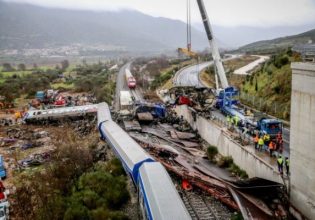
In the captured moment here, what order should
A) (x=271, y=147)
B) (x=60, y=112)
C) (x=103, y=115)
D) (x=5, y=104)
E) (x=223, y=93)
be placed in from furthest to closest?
(x=5, y=104) < (x=60, y=112) < (x=103, y=115) < (x=223, y=93) < (x=271, y=147)

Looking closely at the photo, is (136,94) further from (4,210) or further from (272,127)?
(4,210)

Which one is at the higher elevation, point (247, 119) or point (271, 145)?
point (247, 119)

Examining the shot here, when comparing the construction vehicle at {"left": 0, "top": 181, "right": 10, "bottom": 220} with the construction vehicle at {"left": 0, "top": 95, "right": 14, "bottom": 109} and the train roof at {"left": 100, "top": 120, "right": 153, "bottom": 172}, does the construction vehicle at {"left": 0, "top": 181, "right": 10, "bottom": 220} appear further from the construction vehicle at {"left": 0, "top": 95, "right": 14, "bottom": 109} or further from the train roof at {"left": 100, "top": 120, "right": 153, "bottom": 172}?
the construction vehicle at {"left": 0, "top": 95, "right": 14, "bottom": 109}

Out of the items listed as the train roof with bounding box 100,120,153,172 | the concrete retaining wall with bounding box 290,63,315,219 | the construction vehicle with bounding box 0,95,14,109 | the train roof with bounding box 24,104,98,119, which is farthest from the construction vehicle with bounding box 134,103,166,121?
the construction vehicle with bounding box 0,95,14,109

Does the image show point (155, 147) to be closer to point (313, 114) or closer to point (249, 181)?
point (249, 181)

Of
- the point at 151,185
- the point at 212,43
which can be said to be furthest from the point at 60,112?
the point at 151,185

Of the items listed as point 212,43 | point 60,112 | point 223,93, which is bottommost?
point 60,112

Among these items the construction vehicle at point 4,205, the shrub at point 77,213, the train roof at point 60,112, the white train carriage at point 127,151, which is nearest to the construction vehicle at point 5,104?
the train roof at point 60,112
